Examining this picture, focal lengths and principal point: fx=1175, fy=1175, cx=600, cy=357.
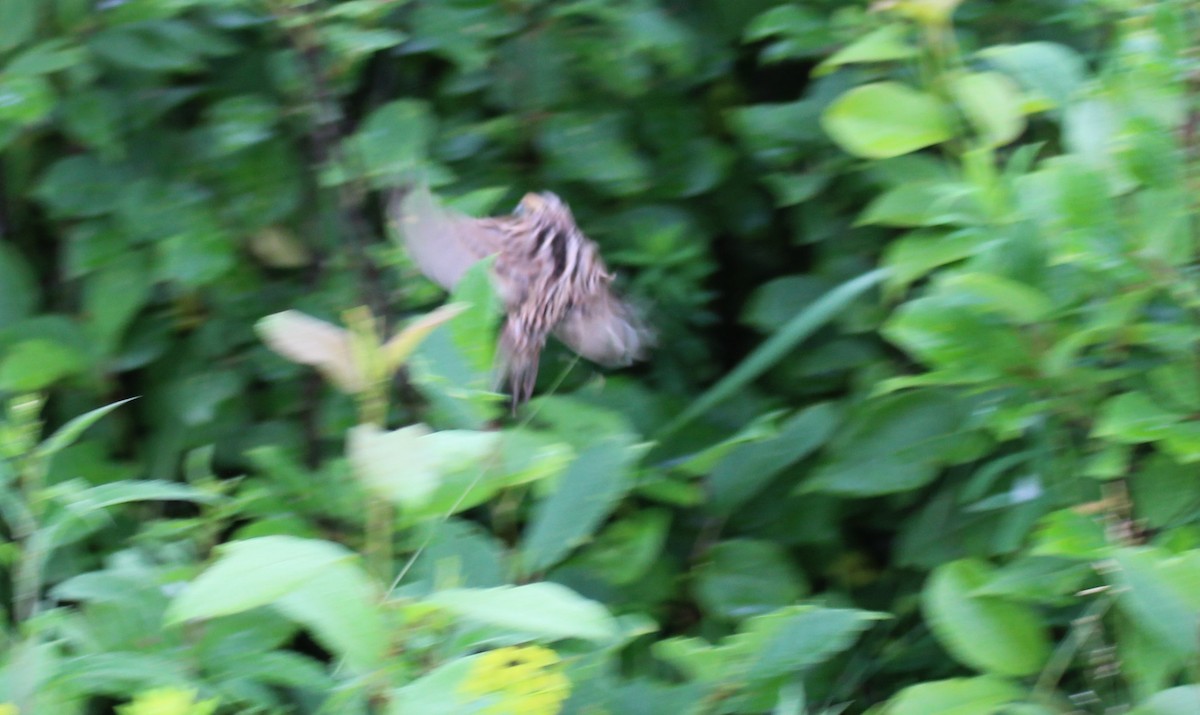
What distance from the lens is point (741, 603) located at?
4.02 feet

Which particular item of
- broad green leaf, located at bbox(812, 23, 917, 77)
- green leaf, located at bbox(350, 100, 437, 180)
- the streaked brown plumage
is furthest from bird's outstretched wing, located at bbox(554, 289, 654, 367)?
broad green leaf, located at bbox(812, 23, 917, 77)

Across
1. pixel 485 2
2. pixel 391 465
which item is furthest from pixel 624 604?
pixel 485 2

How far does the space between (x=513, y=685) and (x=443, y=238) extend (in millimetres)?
505

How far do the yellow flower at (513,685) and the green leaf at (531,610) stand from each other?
3cm

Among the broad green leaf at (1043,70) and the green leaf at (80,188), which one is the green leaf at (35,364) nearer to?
the green leaf at (80,188)

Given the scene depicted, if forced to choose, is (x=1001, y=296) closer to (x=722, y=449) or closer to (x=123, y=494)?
(x=722, y=449)

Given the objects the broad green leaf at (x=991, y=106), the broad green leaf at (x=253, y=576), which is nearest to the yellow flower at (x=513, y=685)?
the broad green leaf at (x=253, y=576)

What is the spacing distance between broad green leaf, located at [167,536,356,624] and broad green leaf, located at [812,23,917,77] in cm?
76

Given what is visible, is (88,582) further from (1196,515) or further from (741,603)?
(1196,515)

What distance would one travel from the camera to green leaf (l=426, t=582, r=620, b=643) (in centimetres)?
70

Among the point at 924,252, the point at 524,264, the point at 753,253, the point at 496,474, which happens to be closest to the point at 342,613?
the point at 496,474

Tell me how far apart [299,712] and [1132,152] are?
34.6 inches

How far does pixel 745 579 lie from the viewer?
124cm

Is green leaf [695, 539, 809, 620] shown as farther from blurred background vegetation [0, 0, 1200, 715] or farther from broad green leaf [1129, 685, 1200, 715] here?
broad green leaf [1129, 685, 1200, 715]
